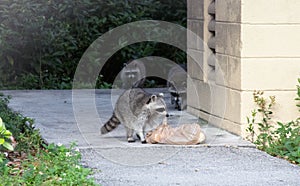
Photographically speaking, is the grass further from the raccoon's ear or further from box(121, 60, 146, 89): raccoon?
box(121, 60, 146, 89): raccoon

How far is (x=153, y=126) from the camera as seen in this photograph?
328 inches

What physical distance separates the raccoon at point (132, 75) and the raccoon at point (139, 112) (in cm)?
421

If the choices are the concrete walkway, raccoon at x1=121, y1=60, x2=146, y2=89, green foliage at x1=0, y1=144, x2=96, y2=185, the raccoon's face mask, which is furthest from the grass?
raccoon at x1=121, y1=60, x2=146, y2=89

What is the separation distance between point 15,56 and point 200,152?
23.0 ft

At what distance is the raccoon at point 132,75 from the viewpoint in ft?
42.2

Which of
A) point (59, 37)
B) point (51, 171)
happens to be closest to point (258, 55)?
point (51, 171)

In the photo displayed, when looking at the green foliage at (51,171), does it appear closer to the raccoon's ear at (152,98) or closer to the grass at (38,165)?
Answer: the grass at (38,165)

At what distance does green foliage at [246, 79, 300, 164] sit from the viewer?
7.79 meters

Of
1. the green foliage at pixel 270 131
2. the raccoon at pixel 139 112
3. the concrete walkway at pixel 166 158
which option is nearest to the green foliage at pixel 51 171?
the concrete walkway at pixel 166 158

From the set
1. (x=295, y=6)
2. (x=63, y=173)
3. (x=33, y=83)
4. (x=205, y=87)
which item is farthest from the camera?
(x=33, y=83)

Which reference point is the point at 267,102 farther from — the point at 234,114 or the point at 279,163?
the point at 279,163

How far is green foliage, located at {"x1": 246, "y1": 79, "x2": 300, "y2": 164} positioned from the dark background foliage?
5702 mm


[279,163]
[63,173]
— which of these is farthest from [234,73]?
[63,173]

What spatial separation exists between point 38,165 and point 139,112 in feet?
5.59
